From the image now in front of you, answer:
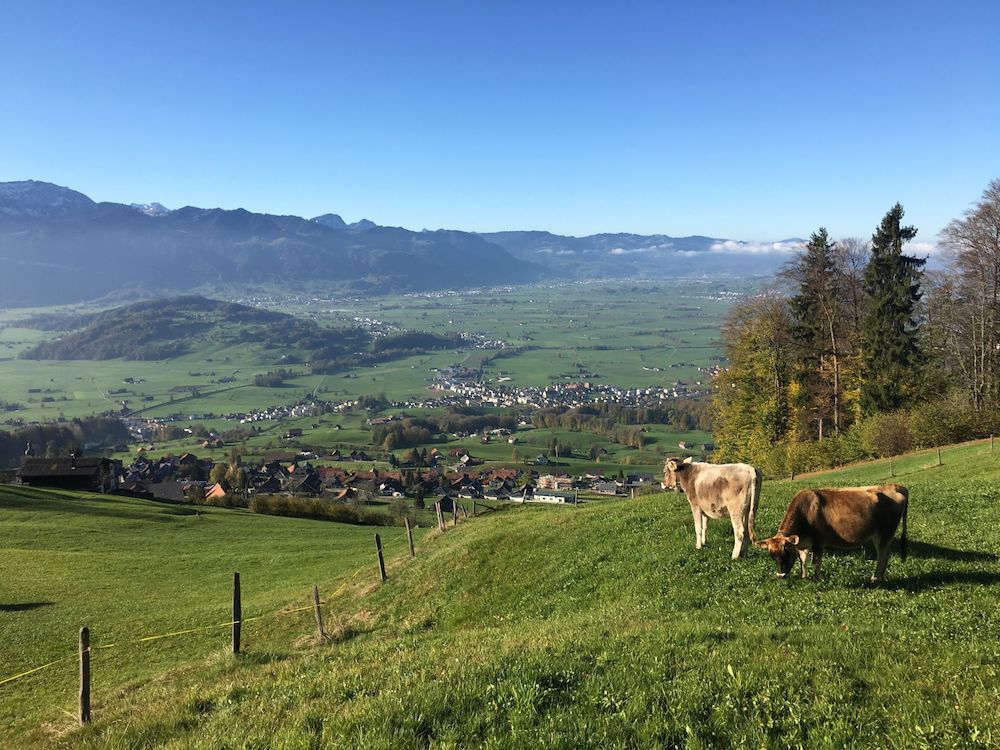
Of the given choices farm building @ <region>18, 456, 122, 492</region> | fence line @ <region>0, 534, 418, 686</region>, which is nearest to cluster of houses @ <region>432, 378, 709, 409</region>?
farm building @ <region>18, 456, 122, 492</region>

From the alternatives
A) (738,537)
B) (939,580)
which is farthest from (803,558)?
(939,580)

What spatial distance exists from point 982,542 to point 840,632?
816cm

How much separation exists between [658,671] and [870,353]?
49.9 m

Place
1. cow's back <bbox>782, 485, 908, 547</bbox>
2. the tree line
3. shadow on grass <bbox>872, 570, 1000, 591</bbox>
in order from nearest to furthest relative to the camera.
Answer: shadow on grass <bbox>872, 570, 1000, 591</bbox> → cow's back <bbox>782, 485, 908, 547</bbox> → the tree line

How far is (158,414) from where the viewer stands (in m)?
183

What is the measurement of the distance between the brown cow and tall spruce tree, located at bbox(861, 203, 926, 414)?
41.5 m

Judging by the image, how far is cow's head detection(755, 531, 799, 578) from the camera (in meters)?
12.9

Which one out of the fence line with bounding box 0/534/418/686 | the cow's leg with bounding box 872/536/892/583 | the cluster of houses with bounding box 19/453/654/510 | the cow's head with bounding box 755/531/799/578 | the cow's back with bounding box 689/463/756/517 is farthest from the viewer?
the cluster of houses with bounding box 19/453/654/510

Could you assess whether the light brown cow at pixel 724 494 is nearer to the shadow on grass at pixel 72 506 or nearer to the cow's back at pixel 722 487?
the cow's back at pixel 722 487

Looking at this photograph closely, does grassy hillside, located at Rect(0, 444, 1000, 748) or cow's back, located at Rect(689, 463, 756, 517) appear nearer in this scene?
grassy hillside, located at Rect(0, 444, 1000, 748)

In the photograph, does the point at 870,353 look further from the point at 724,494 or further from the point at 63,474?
the point at 63,474

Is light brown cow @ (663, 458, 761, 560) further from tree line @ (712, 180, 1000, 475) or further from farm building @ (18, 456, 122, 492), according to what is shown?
farm building @ (18, 456, 122, 492)

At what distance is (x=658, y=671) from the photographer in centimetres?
859

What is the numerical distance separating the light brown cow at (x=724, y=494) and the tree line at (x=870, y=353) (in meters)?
33.2
